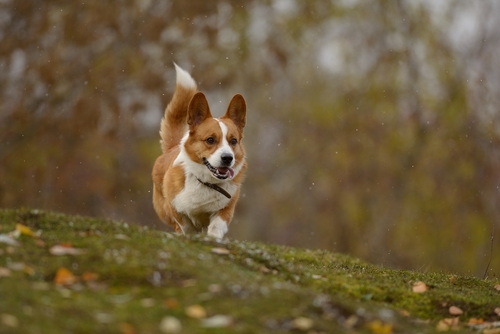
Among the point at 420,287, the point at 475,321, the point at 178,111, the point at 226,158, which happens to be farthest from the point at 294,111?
the point at 475,321

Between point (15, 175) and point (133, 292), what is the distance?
50.2 feet

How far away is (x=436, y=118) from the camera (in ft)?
78.2

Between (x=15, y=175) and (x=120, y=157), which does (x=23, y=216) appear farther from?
(x=120, y=157)

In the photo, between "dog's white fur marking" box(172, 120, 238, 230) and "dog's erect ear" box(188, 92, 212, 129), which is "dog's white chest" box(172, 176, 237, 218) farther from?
"dog's erect ear" box(188, 92, 212, 129)

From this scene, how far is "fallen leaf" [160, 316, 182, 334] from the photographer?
374 cm

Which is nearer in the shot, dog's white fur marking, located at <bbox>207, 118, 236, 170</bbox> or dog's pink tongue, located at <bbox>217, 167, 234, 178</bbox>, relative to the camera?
dog's white fur marking, located at <bbox>207, 118, 236, 170</bbox>

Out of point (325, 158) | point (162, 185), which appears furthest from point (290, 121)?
point (162, 185)

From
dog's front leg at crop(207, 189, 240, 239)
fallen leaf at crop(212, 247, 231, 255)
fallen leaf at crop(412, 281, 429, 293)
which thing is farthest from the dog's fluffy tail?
fallen leaf at crop(412, 281, 429, 293)

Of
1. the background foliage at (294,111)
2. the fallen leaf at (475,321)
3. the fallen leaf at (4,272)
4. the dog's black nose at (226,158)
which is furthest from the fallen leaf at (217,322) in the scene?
the background foliage at (294,111)

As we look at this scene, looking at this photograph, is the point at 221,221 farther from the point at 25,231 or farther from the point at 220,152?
the point at 25,231

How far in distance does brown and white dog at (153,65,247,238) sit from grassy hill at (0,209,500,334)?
164cm

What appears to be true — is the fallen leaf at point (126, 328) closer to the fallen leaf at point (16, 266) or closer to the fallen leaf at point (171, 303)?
the fallen leaf at point (171, 303)

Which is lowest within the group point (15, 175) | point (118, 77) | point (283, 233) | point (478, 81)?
point (283, 233)

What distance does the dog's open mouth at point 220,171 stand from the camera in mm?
7677
